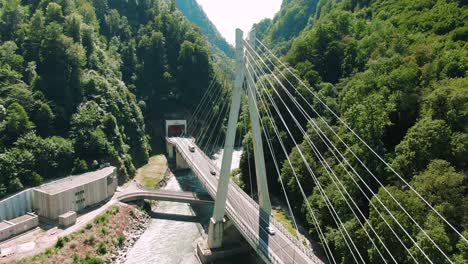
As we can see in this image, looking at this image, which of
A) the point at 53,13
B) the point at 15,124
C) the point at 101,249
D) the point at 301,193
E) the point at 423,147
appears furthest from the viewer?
the point at 53,13

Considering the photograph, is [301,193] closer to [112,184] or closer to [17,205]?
[112,184]

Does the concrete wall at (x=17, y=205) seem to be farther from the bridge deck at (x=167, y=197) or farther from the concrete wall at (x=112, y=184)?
the bridge deck at (x=167, y=197)

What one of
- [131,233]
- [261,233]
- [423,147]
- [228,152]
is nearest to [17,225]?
[131,233]

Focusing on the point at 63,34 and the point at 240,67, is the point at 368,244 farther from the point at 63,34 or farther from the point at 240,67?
the point at 63,34

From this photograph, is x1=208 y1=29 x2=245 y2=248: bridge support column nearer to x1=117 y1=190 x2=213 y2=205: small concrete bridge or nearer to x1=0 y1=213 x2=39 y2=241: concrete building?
x1=117 y1=190 x2=213 y2=205: small concrete bridge

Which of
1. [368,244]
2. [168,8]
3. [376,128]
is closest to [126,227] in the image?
[368,244]

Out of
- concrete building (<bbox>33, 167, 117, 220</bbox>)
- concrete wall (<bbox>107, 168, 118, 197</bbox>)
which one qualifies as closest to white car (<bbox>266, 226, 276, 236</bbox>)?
concrete building (<bbox>33, 167, 117, 220</bbox>)

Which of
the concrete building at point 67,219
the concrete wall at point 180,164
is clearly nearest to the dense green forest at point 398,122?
the concrete wall at point 180,164
